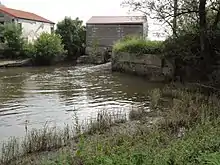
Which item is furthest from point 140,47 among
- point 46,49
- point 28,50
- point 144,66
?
point 28,50

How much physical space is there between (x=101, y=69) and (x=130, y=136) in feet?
66.3

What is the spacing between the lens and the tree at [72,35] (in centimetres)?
3919

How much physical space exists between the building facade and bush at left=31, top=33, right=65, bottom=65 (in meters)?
4.51

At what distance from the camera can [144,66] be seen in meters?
21.6

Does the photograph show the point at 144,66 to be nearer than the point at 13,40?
Yes

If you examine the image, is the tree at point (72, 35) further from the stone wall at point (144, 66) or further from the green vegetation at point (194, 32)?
the green vegetation at point (194, 32)

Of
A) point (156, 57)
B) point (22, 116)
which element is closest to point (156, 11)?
point (156, 57)

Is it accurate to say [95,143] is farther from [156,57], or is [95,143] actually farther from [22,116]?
[156,57]

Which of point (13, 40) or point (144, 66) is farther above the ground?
point (13, 40)

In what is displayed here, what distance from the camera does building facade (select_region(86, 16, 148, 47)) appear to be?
37.7 metres

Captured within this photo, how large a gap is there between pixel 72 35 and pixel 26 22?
7242 mm

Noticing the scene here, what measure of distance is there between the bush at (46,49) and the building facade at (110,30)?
451 cm

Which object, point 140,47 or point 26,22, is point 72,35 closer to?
point 26,22

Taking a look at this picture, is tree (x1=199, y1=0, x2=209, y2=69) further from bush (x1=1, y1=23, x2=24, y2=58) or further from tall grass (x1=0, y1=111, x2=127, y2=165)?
bush (x1=1, y1=23, x2=24, y2=58)
